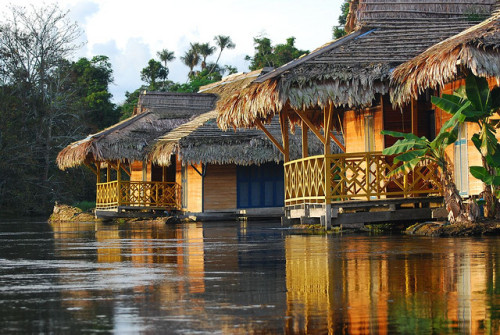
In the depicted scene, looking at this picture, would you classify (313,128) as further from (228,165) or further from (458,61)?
(228,165)

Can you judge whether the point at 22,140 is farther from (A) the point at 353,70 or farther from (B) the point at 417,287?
(B) the point at 417,287

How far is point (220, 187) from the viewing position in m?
28.6

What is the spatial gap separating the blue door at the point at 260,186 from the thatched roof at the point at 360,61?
359 inches

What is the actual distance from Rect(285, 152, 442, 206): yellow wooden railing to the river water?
207 inches

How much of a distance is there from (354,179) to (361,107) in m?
3.27

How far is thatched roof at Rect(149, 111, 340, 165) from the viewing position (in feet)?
88.3

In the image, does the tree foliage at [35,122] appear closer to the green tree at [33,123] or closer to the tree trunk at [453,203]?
the green tree at [33,123]

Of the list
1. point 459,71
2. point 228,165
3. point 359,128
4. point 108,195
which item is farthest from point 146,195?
point 459,71

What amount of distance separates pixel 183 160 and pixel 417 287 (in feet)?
69.0

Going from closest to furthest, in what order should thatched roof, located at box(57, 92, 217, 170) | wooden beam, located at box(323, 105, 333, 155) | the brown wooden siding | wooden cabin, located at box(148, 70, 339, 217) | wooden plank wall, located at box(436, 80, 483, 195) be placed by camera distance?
1. wooden plank wall, located at box(436, 80, 483, 195)
2. wooden beam, located at box(323, 105, 333, 155)
3. the brown wooden siding
4. wooden cabin, located at box(148, 70, 339, 217)
5. thatched roof, located at box(57, 92, 217, 170)

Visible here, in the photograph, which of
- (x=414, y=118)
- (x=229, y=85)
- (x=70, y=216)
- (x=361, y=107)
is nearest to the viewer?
(x=414, y=118)

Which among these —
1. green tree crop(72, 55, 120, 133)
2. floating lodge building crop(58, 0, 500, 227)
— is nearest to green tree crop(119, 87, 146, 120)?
green tree crop(72, 55, 120, 133)

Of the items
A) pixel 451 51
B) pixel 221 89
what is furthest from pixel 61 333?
pixel 221 89

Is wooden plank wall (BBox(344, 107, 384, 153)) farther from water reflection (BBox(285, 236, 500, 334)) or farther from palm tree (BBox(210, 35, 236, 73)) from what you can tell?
palm tree (BBox(210, 35, 236, 73))
